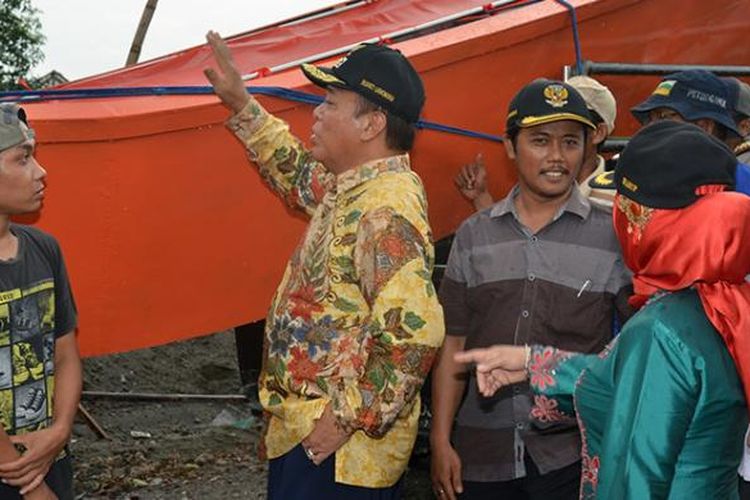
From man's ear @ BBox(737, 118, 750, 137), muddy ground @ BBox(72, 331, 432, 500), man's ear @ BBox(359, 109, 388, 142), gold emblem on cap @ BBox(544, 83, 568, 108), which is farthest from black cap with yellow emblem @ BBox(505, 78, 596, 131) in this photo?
muddy ground @ BBox(72, 331, 432, 500)

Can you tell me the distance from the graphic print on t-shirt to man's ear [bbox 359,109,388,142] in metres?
0.88

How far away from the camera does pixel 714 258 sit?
1.64 meters

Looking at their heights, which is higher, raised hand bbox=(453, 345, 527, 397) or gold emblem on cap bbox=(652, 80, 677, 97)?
gold emblem on cap bbox=(652, 80, 677, 97)

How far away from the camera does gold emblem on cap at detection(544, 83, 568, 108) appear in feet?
8.43

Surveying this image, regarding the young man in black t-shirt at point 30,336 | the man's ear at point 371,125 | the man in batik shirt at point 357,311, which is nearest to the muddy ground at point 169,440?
the young man in black t-shirt at point 30,336

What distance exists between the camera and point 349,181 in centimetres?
232

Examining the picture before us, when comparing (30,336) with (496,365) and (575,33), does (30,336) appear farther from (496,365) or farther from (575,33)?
(575,33)

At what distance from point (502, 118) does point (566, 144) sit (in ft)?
4.09

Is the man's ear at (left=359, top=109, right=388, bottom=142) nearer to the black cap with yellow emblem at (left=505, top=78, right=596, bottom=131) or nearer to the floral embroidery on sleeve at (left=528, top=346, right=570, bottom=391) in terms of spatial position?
the black cap with yellow emblem at (left=505, top=78, right=596, bottom=131)

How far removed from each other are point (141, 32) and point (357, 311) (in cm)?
661

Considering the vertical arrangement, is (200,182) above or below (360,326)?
above

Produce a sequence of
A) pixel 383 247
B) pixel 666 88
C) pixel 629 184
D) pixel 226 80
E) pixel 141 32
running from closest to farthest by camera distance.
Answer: pixel 629 184
pixel 383 247
pixel 226 80
pixel 666 88
pixel 141 32

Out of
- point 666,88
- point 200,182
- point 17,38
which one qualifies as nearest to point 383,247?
point 200,182

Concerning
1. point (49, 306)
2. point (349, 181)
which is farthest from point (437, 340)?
point (49, 306)
